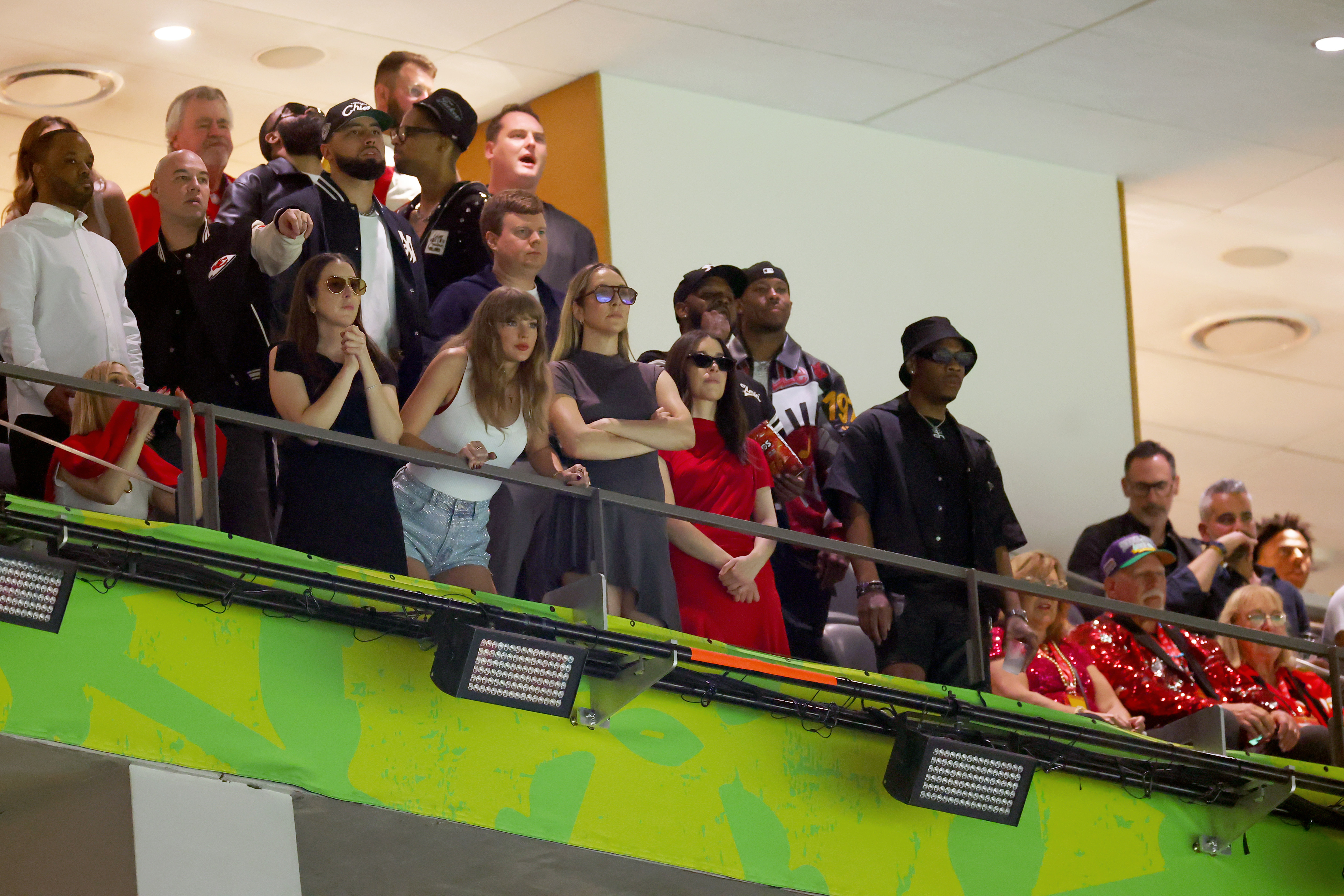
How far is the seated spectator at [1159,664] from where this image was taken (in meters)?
7.26

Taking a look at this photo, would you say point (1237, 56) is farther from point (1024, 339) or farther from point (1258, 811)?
point (1258, 811)

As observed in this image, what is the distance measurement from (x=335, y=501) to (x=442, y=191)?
1.53 meters

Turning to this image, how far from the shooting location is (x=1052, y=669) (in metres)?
6.99

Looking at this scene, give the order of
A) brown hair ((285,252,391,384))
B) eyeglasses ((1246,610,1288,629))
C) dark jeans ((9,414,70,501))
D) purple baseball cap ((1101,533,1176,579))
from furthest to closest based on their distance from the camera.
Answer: eyeglasses ((1246,610,1288,629)) < purple baseball cap ((1101,533,1176,579)) < brown hair ((285,252,391,384)) < dark jeans ((9,414,70,501))

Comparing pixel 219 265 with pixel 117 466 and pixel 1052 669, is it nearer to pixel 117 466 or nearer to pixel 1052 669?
pixel 117 466

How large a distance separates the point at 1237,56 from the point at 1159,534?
2.16 metres

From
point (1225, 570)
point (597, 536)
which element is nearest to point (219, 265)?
point (597, 536)

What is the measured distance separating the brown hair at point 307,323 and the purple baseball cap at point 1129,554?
3.14 meters

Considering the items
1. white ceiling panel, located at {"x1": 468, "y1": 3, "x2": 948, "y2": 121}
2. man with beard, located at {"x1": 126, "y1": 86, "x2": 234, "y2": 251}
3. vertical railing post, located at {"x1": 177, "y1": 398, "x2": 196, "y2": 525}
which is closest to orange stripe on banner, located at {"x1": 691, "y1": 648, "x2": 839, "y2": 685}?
vertical railing post, located at {"x1": 177, "y1": 398, "x2": 196, "y2": 525}

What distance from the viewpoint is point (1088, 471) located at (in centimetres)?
981

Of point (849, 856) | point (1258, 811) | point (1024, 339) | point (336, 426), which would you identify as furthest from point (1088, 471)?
point (336, 426)

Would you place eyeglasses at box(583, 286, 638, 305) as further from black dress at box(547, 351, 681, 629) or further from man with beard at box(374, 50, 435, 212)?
man with beard at box(374, 50, 435, 212)

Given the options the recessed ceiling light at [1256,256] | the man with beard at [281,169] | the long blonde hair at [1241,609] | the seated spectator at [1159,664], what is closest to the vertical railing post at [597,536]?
the man with beard at [281,169]

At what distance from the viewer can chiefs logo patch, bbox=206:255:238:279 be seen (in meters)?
5.67
